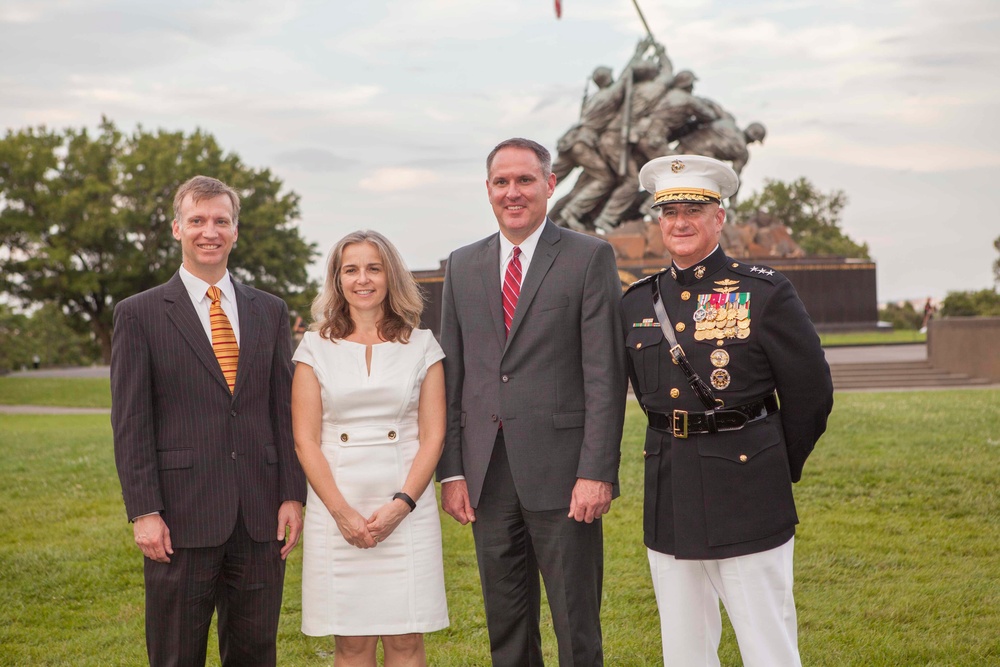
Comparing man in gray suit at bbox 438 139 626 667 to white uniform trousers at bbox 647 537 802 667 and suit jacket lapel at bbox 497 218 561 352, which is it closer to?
suit jacket lapel at bbox 497 218 561 352

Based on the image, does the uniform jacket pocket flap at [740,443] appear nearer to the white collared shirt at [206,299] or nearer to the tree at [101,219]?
the white collared shirt at [206,299]

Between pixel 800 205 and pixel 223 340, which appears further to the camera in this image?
pixel 800 205

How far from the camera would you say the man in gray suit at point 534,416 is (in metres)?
3.75

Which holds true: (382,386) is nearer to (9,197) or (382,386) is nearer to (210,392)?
(210,392)

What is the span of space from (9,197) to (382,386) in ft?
120

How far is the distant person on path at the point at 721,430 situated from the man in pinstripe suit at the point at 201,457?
1.44 metres

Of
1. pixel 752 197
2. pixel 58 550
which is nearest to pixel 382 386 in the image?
pixel 58 550

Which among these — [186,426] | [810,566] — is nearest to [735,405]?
[186,426]

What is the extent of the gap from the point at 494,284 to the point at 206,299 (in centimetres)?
112

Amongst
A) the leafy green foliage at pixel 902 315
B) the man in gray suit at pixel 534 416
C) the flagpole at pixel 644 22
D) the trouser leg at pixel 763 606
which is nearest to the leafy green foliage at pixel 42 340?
the flagpole at pixel 644 22

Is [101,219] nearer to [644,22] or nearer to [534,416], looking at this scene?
[644,22]

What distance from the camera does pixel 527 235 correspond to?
395 centimetres

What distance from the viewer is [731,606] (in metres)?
3.40

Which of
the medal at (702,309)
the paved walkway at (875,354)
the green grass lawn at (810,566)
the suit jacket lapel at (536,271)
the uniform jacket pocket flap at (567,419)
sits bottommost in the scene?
→ the green grass lawn at (810,566)
